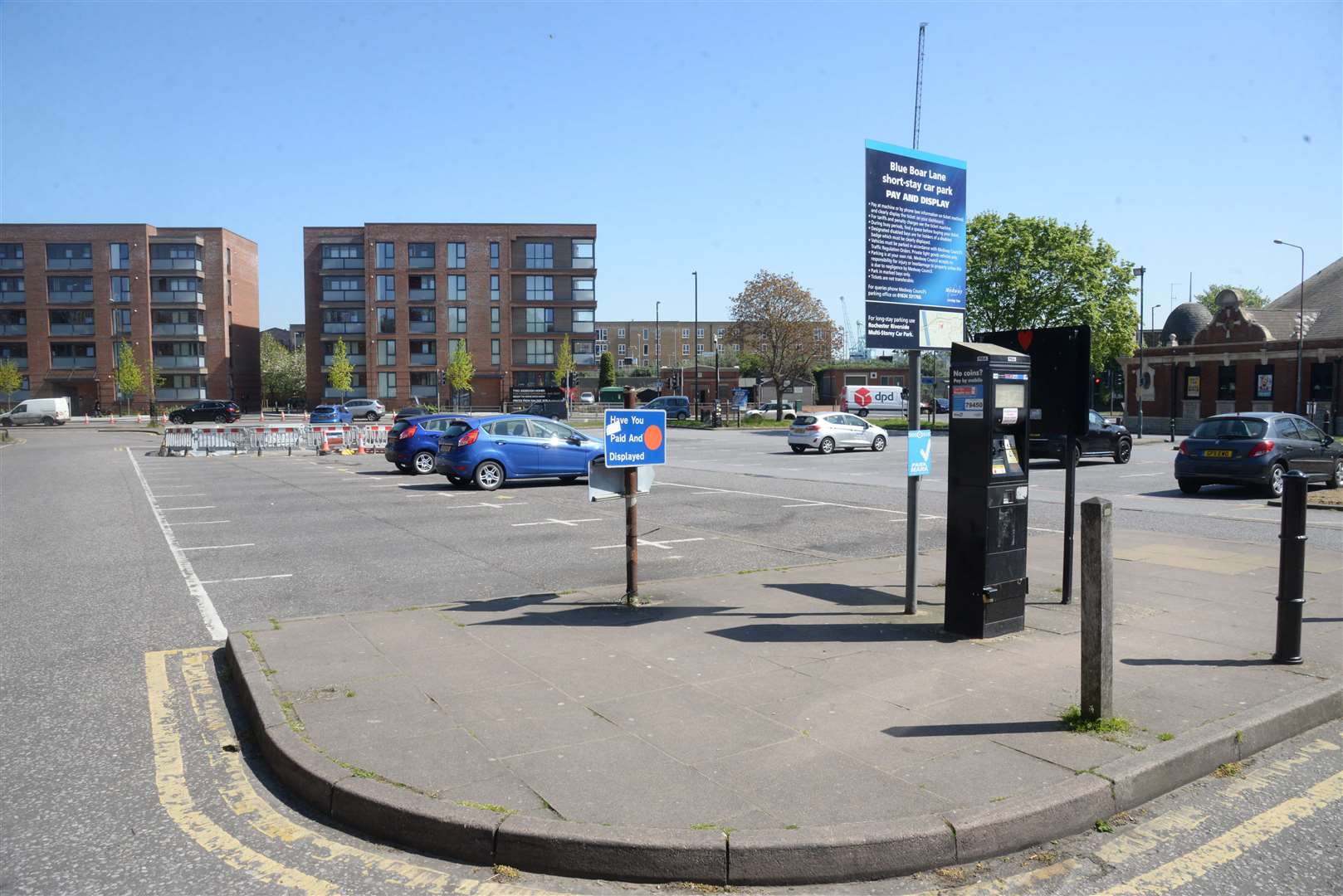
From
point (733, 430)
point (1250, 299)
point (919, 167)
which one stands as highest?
point (1250, 299)

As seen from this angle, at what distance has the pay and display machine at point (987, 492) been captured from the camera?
6.67 m

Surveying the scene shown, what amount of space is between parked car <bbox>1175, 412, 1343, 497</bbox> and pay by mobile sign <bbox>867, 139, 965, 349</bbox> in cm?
1228

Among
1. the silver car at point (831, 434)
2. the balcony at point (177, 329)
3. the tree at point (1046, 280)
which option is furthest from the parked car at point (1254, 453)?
the balcony at point (177, 329)

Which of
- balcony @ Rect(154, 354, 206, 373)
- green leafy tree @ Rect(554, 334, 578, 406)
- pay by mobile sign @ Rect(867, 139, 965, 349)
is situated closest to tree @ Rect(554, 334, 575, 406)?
green leafy tree @ Rect(554, 334, 578, 406)

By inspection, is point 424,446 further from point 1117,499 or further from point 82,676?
point 82,676

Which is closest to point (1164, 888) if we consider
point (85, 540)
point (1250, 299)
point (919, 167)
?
point (919, 167)

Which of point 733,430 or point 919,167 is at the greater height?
point 919,167

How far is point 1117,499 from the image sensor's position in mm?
17359

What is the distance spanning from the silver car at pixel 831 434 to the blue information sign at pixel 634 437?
85.6 ft

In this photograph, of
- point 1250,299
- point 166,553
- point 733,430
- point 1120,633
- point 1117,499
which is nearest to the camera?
point 1120,633

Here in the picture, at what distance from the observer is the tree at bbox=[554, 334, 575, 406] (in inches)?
2970

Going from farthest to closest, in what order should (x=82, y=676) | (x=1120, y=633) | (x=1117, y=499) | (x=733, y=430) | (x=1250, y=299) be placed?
1. (x=1250, y=299)
2. (x=733, y=430)
3. (x=1117, y=499)
4. (x=1120, y=633)
5. (x=82, y=676)

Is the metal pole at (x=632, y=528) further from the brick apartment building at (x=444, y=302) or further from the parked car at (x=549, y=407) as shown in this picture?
the brick apartment building at (x=444, y=302)

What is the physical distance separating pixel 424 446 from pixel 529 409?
104ft
